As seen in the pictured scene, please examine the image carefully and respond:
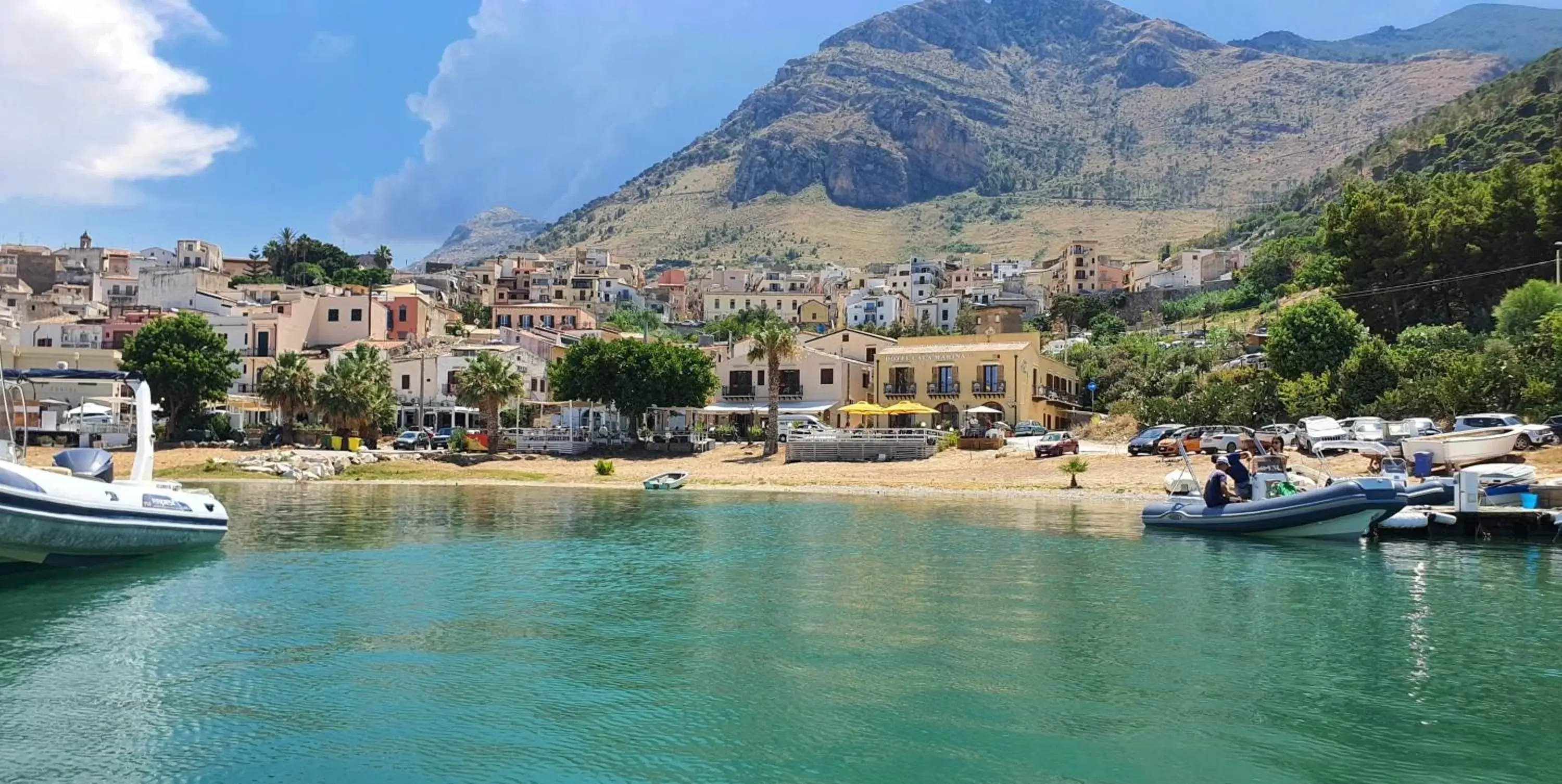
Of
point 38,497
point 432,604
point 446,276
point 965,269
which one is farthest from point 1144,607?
point 965,269

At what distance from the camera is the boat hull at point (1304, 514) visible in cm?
2727

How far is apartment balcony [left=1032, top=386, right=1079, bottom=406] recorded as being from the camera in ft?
217

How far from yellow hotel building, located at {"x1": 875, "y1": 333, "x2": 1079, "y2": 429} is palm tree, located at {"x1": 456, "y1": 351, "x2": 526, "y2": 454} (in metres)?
22.9

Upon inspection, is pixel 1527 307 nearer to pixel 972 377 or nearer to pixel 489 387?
pixel 972 377

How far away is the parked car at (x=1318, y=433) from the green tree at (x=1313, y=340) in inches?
434

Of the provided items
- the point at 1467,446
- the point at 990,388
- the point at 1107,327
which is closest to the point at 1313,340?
the point at 990,388

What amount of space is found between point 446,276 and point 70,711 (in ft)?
436

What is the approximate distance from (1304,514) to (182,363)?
5559cm

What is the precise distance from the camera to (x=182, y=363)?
58.4 m

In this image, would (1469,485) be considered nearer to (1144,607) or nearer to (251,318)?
(1144,607)

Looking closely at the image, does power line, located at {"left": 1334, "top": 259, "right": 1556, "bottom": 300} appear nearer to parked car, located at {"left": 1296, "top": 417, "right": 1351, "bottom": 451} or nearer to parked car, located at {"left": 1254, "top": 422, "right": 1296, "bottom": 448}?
parked car, located at {"left": 1254, "top": 422, "right": 1296, "bottom": 448}

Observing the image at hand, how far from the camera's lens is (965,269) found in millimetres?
158000

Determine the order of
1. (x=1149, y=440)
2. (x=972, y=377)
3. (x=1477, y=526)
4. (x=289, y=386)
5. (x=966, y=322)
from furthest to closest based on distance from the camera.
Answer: (x=966, y=322), (x=972, y=377), (x=289, y=386), (x=1149, y=440), (x=1477, y=526)

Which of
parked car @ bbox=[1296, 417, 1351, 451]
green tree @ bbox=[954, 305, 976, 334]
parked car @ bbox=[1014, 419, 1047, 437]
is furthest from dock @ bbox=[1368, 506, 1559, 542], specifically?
green tree @ bbox=[954, 305, 976, 334]
